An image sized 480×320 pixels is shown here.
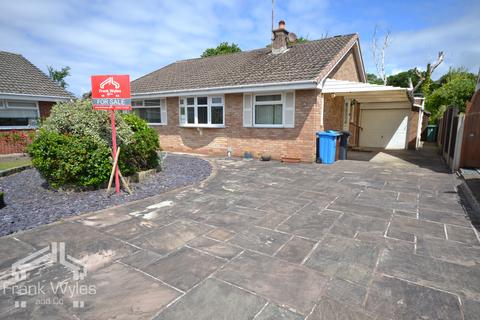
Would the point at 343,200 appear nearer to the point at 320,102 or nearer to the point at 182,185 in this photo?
the point at 182,185

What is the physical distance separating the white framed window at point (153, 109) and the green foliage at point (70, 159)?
817 centimetres

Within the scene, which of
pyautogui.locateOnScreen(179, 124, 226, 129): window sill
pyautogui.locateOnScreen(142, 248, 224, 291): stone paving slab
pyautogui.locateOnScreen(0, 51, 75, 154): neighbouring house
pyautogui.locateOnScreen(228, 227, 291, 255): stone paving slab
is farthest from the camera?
pyautogui.locateOnScreen(0, 51, 75, 154): neighbouring house

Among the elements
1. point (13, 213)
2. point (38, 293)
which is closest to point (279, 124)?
point (13, 213)

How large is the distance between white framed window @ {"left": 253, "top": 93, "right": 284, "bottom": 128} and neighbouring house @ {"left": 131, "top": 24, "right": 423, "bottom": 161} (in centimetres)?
4

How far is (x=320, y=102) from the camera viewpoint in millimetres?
9812

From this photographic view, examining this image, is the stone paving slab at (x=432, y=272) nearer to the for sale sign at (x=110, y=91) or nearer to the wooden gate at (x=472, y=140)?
the for sale sign at (x=110, y=91)

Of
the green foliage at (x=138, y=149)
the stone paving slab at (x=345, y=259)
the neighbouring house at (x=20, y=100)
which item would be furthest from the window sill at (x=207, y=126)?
the stone paving slab at (x=345, y=259)

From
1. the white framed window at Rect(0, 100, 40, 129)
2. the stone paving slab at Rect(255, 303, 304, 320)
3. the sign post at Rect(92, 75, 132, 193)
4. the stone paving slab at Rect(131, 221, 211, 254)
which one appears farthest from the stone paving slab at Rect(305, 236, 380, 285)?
the white framed window at Rect(0, 100, 40, 129)

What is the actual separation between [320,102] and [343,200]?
213 inches

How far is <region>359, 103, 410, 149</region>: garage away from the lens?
47.6 ft

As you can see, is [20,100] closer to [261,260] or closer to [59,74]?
[261,260]

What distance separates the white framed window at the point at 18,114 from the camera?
12844mm

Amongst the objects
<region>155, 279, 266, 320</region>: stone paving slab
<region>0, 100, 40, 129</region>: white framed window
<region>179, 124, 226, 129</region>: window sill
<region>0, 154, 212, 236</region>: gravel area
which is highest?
<region>0, 100, 40, 129</region>: white framed window

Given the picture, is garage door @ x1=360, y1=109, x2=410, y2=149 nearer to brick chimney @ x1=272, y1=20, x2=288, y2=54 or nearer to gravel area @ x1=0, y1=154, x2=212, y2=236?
brick chimney @ x1=272, y1=20, x2=288, y2=54
